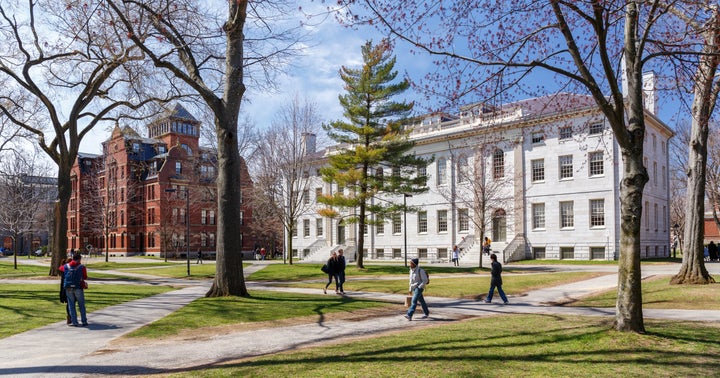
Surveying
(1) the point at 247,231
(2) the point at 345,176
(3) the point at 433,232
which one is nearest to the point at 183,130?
(1) the point at 247,231

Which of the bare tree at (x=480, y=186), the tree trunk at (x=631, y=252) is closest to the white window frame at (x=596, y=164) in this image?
the bare tree at (x=480, y=186)

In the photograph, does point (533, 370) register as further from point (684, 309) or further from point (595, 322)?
point (684, 309)

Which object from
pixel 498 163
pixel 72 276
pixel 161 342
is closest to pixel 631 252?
pixel 161 342

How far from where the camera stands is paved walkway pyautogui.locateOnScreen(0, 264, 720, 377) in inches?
344

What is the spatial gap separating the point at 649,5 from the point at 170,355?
11.0m

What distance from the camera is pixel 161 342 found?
36.2ft

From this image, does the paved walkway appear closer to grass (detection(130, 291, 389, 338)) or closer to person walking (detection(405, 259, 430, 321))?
person walking (detection(405, 259, 430, 321))

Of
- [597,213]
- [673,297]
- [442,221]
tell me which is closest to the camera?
[673,297]

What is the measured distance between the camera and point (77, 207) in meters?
79.4

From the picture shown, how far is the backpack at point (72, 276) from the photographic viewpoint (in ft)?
42.2

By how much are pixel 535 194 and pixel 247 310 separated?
1360 inches

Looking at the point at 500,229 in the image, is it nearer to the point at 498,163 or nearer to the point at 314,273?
the point at 498,163

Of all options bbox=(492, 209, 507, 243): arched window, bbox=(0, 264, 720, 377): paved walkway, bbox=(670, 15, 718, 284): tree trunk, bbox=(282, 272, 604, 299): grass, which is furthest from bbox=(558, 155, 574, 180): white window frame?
bbox=(0, 264, 720, 377): paved walkway

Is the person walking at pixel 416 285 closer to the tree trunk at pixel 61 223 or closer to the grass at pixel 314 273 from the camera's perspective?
the grass at pixel 314 273
